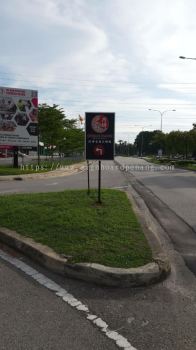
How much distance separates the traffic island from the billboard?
22.4m

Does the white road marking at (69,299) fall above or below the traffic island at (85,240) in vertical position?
below

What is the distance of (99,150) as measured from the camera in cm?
1141

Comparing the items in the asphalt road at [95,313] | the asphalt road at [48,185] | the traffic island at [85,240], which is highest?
the traffic island at [85,240]

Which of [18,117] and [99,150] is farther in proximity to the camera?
[18,117]

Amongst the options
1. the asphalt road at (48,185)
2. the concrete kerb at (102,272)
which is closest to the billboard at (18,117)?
the asphalt road at (48,185)

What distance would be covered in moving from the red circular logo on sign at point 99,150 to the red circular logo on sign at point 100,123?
0.36 meters

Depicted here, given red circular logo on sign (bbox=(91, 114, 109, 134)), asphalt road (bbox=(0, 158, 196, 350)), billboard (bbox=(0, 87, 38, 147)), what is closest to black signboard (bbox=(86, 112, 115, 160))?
red circular logo on sign (bbox=(91, 114, 109, 134))

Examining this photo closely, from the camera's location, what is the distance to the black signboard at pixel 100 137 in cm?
1132

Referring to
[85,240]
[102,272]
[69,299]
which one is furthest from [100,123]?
[69,299]

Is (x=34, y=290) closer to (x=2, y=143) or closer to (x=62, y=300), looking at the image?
(x=62, y=300)

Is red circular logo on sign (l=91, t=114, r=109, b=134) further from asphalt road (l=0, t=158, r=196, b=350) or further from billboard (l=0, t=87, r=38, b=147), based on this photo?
billboard (l=0, t=87, r=38, b=147)

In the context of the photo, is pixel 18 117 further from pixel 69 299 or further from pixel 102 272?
pixel 69 299

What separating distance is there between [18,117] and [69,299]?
94.5 ft

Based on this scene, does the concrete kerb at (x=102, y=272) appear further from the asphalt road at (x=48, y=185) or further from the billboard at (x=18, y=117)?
the billboard at (x=18, y=117)
